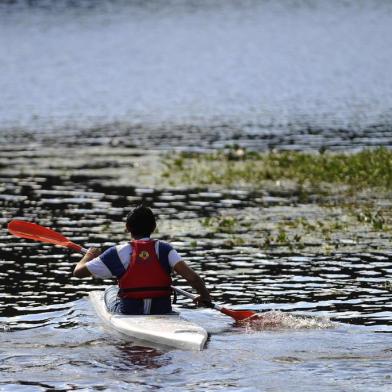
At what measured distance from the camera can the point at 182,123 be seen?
170 ft

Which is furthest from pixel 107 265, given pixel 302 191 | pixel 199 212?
pixel 302 191

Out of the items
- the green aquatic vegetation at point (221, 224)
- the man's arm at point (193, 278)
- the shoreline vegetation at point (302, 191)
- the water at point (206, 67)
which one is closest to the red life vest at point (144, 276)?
the man's arm at point (193, 278)

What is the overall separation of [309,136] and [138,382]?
31.2 meters

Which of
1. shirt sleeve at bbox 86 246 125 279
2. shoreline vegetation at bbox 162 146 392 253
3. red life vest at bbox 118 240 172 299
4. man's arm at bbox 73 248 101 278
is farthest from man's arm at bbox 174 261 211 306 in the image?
shoreline vegetation at bbox 162 146 392 253

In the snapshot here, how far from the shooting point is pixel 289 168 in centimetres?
3459

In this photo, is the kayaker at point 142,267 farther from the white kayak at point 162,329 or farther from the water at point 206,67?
the water at point 206,67

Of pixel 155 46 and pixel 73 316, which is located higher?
pixel 155 46

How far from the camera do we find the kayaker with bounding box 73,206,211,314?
16.3 metres

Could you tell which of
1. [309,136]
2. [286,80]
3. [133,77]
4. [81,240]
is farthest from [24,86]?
[81,240]

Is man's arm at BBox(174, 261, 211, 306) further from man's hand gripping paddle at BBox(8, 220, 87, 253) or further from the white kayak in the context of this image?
man's hand gripping paddle at BBox(8, 220, 87, 253)

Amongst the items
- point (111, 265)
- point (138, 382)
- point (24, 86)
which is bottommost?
point (138, 382)

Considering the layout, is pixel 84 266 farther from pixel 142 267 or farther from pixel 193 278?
pixel 193 278

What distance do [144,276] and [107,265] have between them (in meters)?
0.51

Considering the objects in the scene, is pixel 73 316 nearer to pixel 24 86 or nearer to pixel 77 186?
pixel 77 186
